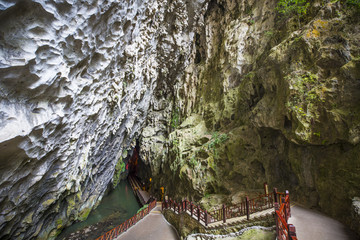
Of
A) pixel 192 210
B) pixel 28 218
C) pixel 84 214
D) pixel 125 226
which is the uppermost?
pixel 28 218

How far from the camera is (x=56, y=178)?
740 centimetres

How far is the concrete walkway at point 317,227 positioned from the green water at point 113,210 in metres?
11.6

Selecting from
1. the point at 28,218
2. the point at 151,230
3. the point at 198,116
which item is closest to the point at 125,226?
the point at 151,230

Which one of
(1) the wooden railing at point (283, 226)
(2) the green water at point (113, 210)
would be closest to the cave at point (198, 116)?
(1) the wooden railing at point (283, 226)

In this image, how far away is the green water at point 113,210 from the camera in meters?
12.7

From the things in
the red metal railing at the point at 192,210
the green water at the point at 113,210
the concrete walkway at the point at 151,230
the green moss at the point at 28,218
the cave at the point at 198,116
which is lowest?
the green water at the point at 113,210

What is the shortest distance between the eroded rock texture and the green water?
6.40ft

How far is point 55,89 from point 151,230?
8867mm

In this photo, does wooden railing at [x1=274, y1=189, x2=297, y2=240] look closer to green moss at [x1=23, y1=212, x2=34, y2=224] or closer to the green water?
green moss at [x1=23, y1=212, x2=34, y2=224]

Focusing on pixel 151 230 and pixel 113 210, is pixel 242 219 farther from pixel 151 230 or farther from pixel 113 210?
pixel 113 210

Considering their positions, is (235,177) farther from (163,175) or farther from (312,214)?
(163,175)

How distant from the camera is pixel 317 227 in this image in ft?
17.2

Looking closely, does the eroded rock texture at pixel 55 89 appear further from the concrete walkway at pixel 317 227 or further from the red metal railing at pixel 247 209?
the concrete walkway at pixel 317 227

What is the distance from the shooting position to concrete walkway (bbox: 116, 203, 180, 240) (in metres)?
9.22
